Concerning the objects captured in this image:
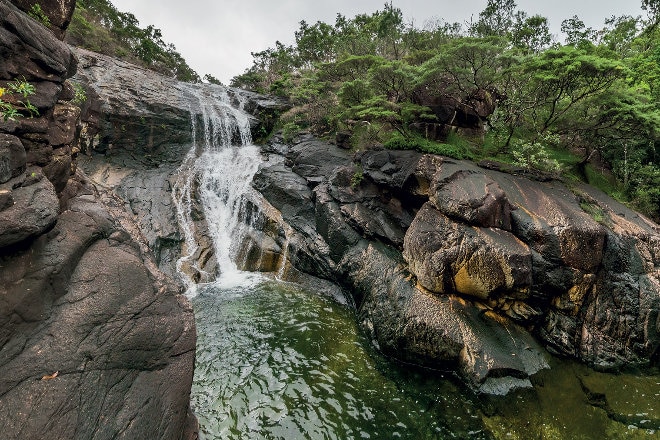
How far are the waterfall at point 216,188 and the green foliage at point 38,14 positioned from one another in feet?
31.6

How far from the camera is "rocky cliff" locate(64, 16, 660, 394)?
9094 millimetres

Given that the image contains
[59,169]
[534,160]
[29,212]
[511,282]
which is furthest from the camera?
[534,160]

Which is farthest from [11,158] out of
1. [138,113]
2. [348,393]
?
[138,113]

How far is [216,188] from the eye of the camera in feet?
59.7

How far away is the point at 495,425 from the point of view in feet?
23.7

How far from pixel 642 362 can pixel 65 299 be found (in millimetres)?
14624

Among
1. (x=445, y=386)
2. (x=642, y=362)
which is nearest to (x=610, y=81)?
(x=642, y=362)

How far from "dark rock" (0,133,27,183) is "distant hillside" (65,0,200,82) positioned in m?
34.2

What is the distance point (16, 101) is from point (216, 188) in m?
13.2

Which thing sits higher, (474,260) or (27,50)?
(27,50)

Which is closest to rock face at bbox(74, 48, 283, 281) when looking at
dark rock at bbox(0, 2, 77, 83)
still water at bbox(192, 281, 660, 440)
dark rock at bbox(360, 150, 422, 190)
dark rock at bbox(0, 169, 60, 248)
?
still water at bbox(192, 281, 660, 440)

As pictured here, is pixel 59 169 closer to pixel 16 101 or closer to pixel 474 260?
pixel 16 101

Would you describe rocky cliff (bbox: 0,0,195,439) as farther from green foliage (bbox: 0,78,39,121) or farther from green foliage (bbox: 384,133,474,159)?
green foliage (bbox: 384,133,474,159)

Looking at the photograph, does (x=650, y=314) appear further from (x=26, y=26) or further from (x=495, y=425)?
(x=26, y=26)
